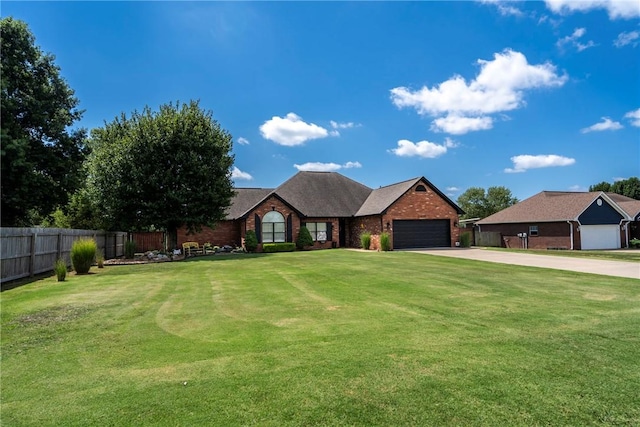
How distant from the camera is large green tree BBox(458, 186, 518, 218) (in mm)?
69438

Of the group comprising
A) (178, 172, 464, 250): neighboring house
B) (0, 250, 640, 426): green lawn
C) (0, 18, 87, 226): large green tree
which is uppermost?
(0, 18, 87, 226): large green tree

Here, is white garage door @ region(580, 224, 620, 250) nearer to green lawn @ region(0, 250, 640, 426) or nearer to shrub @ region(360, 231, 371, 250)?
shrub @ region(360, 231, 371, 250)

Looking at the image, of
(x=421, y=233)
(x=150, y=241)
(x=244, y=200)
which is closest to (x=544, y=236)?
(x=421, y=233)

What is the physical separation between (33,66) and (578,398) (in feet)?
83.2

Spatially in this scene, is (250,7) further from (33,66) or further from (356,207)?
(356,207)

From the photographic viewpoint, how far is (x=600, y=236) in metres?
29.2

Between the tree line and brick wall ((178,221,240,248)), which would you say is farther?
brick wall ((178,221,240,248))

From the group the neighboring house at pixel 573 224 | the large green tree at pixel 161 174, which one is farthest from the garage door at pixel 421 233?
the large green tree at pixel 161 174

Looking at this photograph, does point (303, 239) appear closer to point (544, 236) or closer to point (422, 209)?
point (422, 209)

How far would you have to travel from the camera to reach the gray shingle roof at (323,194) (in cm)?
2947

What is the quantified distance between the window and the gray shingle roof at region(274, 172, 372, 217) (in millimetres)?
808

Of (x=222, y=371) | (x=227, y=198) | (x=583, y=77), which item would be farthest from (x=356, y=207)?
(x=222, y=371)

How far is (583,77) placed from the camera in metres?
17.6

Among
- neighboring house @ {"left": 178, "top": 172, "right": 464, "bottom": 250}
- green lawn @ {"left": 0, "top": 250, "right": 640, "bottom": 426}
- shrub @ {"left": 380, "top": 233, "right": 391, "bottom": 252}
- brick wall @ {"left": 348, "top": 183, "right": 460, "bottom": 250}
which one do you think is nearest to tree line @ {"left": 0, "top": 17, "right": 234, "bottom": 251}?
neighboring house @ {"left": 178, "top": 172, "right": 464, "bottom": 250}
